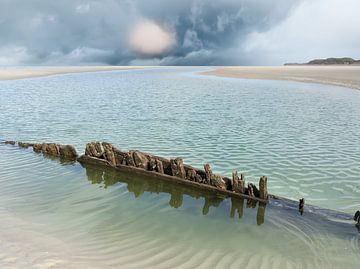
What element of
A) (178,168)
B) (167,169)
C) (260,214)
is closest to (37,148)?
(167,169)

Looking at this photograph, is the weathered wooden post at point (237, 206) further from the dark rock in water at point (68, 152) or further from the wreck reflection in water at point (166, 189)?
the dark rock in water at point (68, 152)

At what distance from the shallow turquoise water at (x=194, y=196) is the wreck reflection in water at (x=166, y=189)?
5 cm

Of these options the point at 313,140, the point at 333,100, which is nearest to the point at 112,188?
the point at 313,140

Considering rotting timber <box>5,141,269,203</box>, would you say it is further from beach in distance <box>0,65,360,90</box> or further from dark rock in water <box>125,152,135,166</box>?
beach in distance <box>0,65,360,90</box>

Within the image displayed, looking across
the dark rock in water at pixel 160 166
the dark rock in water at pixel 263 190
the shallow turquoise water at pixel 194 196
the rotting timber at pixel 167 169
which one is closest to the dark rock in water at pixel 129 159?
the rotting timber at pixel 167 169

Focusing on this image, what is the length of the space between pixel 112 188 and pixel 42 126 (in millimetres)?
13227

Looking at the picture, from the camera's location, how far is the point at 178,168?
11.5 metres

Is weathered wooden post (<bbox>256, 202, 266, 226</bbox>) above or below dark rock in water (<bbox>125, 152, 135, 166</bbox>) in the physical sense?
below

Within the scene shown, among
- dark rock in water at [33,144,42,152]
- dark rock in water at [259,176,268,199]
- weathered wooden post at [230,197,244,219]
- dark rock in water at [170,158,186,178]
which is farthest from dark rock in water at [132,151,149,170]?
dark rock in water at [33,144,42,152]

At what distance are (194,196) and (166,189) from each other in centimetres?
110

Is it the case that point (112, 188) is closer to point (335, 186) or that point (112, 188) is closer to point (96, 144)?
point (96, 144)

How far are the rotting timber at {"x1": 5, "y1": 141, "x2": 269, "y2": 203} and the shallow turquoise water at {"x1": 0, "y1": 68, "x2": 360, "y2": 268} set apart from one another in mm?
354

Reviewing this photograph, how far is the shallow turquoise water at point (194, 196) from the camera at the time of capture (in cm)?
762

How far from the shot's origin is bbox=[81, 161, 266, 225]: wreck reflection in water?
33.3 feet
